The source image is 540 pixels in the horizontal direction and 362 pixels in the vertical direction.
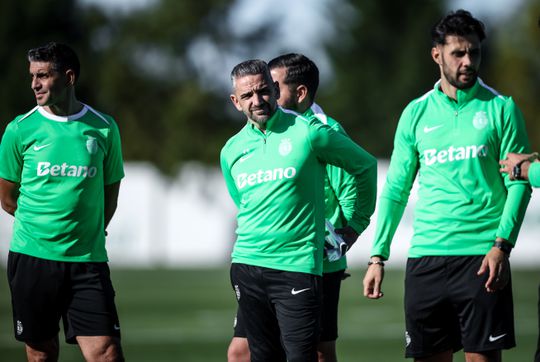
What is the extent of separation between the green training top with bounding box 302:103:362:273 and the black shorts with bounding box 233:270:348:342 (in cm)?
6

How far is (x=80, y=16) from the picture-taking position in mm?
47188

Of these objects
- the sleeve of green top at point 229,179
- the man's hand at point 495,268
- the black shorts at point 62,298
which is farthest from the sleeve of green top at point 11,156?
the man's hand at point 495,268

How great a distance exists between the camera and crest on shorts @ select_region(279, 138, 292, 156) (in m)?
6.89

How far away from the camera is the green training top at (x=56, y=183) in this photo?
297 inches

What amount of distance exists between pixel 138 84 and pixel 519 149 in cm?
4322

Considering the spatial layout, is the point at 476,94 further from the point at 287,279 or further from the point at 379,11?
the point at 379,11

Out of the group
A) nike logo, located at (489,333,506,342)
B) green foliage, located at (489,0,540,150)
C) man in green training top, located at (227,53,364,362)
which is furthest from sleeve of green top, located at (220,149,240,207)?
green foliage, located at (489,0,540,150)

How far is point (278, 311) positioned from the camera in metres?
6.80

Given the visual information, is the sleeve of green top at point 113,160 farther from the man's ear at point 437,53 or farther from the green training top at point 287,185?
the man's ear at point 437,53

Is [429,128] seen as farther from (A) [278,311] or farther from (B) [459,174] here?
(A) [278,311]

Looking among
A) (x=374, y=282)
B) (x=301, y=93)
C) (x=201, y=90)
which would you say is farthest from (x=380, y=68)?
(x=374, y=282)

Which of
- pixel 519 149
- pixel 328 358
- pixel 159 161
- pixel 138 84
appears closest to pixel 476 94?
pixel 519 149

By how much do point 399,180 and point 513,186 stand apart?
0.74m

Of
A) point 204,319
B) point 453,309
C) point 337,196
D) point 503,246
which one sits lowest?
point 204,319
